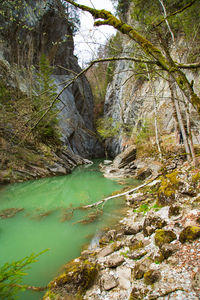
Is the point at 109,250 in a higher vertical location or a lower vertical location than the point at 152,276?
lower

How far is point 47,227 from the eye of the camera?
486cm

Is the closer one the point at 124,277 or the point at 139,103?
the point at 124,277

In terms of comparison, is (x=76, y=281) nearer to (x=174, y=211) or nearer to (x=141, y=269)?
(x=141, y=269)

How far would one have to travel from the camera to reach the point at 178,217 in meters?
3.07

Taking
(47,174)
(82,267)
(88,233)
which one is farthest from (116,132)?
(82,267)

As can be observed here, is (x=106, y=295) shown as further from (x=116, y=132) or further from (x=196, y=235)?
(x=116, y=132)

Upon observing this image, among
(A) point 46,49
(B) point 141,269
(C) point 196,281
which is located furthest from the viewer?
(A) point 46,49

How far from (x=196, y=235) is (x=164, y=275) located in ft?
2.29

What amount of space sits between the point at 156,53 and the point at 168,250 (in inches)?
103

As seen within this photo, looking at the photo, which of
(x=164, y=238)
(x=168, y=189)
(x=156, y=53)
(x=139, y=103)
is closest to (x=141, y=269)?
(x=164, y=238)

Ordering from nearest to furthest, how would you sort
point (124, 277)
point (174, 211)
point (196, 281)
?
point (196, 281) → point (124, 277) → point (174, 211)

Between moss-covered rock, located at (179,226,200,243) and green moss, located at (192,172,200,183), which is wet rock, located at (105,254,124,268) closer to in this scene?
moss-covered rock, located at (179,226,200,243)

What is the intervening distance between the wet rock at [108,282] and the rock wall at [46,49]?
313 inches

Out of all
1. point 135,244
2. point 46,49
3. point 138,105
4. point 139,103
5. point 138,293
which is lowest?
point 135,244
